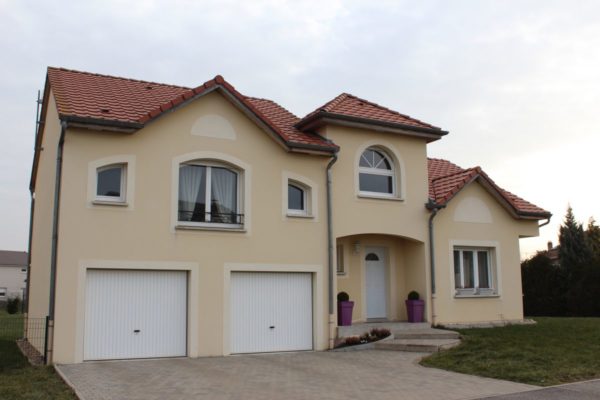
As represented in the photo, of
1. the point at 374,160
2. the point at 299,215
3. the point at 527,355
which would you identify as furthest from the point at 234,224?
the point at 527,355

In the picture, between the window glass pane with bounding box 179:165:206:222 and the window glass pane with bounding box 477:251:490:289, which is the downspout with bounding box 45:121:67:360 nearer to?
the window glass pane with bounding box 179:165:206:222

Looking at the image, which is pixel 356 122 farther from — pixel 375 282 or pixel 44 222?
pixel 44 222

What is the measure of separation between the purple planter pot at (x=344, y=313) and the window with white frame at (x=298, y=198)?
2.55 m

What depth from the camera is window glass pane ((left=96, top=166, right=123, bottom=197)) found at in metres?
13.5

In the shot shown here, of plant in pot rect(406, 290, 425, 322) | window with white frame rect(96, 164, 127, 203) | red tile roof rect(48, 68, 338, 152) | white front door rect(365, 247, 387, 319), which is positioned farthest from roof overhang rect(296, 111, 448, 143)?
window with white frame rect(96, 164, 127, 203)

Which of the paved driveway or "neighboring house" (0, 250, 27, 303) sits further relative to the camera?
"neighboring house" (0, 250, 27, 303)

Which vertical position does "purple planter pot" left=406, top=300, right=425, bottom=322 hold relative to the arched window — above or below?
below

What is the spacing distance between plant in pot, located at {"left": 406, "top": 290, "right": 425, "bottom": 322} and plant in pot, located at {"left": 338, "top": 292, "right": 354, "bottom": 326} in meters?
2.10

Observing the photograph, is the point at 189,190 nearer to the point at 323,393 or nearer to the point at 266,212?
the point at 266,212

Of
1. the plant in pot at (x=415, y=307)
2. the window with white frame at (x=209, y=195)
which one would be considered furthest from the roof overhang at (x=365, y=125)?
the plant in pot at (x=415, y=307)

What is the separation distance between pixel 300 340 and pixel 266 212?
3.24m

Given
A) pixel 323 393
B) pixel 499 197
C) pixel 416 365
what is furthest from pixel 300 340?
pixel 499 197

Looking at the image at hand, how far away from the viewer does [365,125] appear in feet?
55.0

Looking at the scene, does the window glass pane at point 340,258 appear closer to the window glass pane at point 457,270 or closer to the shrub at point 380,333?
the shrub at point 380,333
